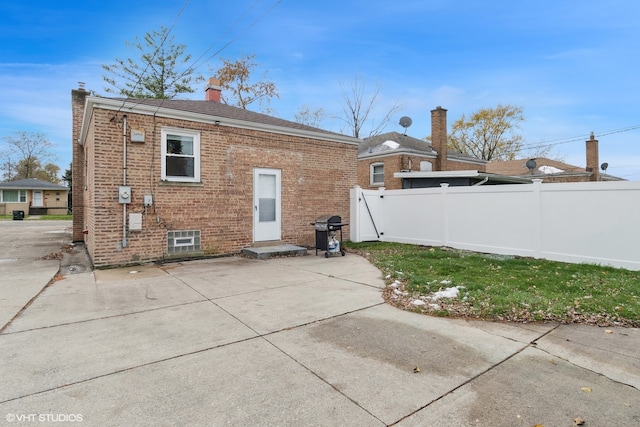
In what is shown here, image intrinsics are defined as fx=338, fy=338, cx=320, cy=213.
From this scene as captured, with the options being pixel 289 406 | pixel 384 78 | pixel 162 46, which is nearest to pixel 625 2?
pixel 289 406

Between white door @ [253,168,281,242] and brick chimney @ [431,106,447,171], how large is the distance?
1348cm

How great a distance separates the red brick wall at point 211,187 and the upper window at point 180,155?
150mm

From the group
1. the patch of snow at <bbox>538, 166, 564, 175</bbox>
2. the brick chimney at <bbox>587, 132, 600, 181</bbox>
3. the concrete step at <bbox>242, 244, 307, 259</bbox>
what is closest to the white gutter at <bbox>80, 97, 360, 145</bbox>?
the concrete step at <bbox>242, 244, 307, 259</bbox>

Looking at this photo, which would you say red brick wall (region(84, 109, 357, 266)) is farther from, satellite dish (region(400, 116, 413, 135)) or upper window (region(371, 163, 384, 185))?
satellite dish (region(400, 116, 413, 135))

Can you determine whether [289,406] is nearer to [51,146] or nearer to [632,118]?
[632,118]

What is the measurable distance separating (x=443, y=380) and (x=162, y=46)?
28.2 m

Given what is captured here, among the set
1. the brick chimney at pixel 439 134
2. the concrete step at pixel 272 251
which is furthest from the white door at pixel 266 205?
the brick chimney at pixel 439 134

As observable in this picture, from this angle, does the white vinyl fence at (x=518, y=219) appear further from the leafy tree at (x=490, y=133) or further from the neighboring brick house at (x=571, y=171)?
the leafy tree at (x=490, y=133)

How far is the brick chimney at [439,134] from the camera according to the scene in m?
19.8

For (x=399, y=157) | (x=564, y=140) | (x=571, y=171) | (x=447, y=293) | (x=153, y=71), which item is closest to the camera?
(x=447, y=293)

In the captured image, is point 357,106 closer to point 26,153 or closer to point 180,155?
point 180,155

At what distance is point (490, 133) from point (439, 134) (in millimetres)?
20562

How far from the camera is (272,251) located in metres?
8.95

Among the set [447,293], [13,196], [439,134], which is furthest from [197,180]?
[13,196]
